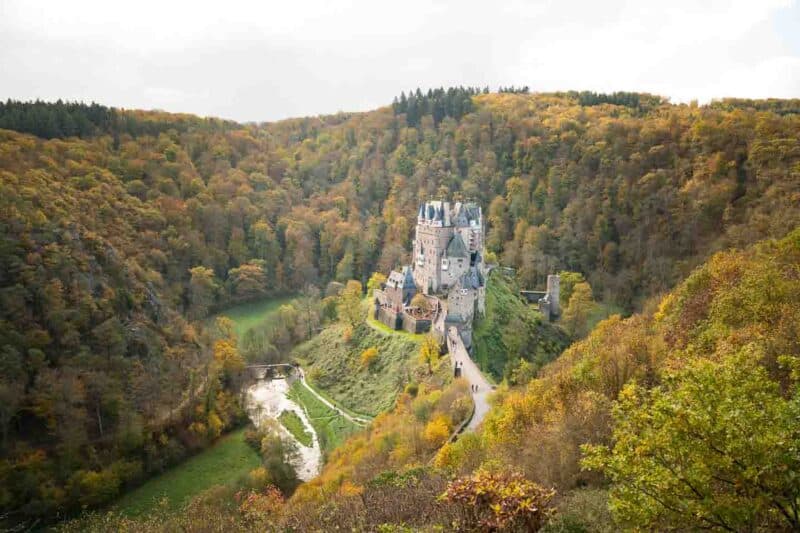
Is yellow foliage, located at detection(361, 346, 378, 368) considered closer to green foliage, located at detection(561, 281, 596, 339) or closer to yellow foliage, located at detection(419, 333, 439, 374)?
yellow foliage, located at detection(419, 333, 439, 374)

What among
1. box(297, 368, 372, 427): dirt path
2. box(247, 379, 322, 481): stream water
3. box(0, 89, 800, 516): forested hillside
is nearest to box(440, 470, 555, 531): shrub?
box(247, 379, 322, 481): stream water

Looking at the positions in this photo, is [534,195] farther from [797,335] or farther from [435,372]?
[797,335]

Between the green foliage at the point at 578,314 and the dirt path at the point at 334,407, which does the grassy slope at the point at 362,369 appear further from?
the green foliage at the point at 578,314

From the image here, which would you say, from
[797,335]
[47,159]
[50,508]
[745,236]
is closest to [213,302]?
[47,159]

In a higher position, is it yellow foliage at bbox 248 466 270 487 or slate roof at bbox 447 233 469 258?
slate roof at bbox 447 233 469 258

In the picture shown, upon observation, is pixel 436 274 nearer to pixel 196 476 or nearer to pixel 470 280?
pixel 470 280

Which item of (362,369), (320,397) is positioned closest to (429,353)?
(362,369)
